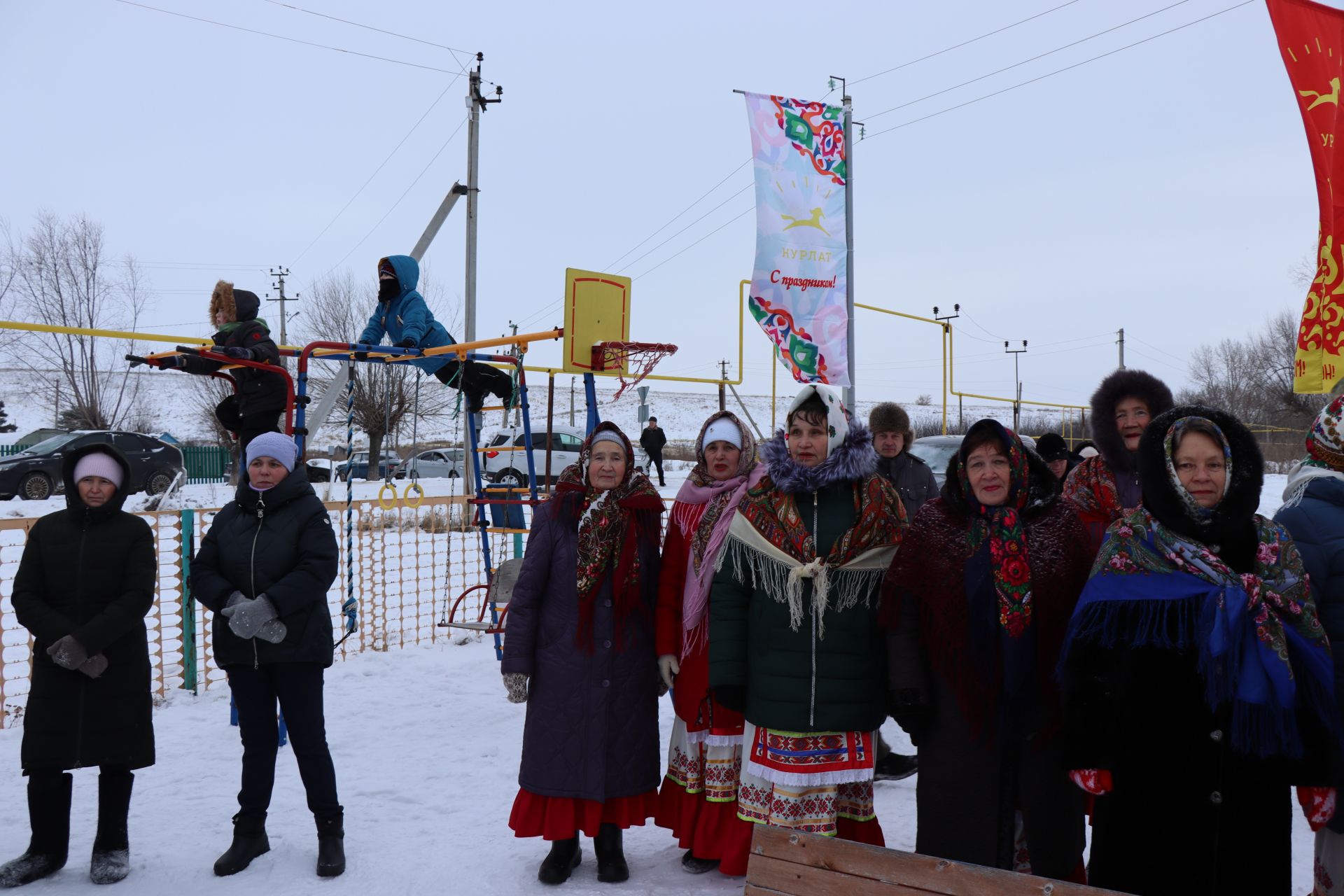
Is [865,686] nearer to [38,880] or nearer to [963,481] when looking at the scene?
[963,481]

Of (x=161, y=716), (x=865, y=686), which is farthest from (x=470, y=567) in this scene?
(x=865, y=686)

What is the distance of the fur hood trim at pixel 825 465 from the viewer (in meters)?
3.24

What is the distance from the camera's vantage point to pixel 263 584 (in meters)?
3.80

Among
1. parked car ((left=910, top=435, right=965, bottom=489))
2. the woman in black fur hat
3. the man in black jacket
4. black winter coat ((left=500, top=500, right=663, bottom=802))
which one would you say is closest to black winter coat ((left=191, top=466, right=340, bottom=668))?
black winter coat ((left=500, top=500, right=663, bottom=802))

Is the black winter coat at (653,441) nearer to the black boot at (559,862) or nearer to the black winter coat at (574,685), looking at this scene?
the black winter coat at (574,685)

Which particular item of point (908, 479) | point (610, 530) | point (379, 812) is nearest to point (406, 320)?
point (610, 530)

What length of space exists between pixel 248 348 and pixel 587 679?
2.81 meters

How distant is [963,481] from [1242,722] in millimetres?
985

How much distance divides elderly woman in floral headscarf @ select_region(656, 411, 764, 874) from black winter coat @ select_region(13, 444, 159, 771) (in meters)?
1.99

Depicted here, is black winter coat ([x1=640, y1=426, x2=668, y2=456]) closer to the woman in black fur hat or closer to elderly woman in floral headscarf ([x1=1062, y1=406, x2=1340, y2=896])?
the woman in black fur hat

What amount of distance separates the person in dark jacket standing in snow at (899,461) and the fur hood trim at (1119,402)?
3.99 feet

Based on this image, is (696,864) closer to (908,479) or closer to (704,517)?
(704,517)

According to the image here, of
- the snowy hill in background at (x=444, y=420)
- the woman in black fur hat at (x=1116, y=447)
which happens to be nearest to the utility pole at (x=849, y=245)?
the woman in black fur hat at (x=1116, y=447)

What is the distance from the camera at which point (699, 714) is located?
371cm
